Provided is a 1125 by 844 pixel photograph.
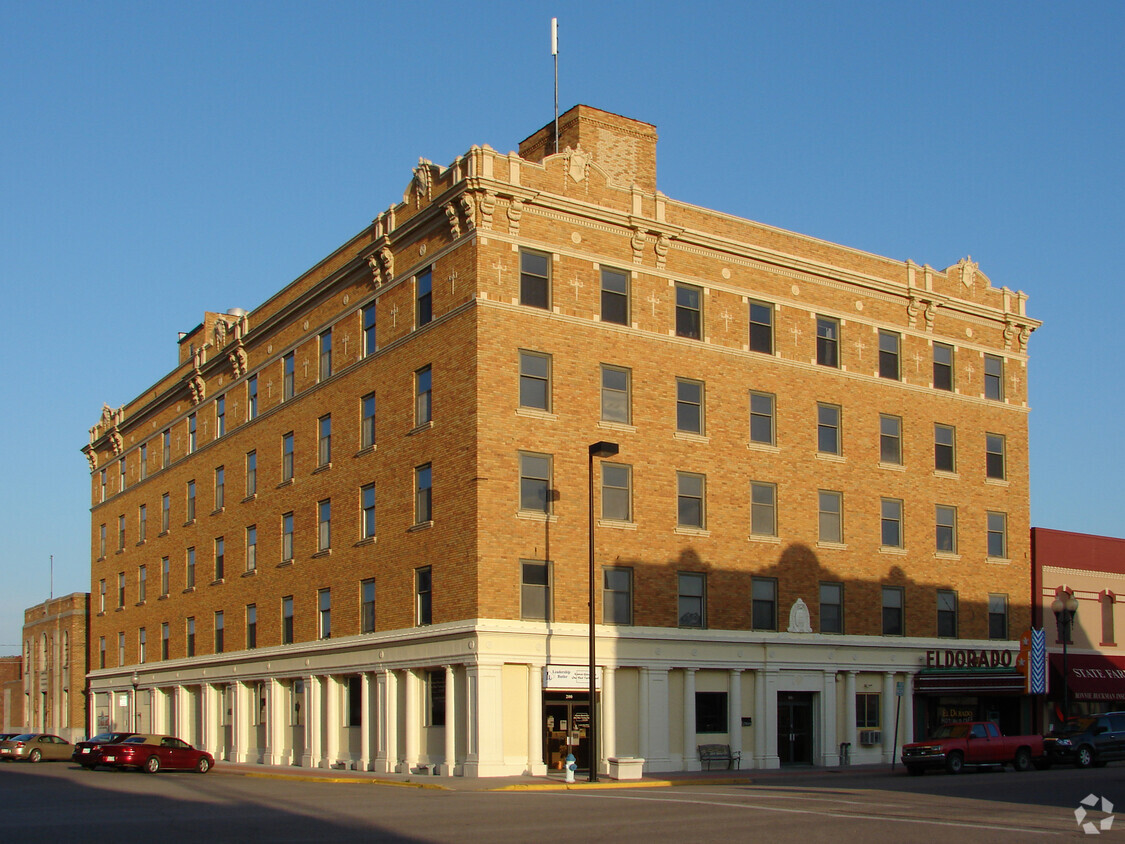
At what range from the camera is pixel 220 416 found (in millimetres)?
58406

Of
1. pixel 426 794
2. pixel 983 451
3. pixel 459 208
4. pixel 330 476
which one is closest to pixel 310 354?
pixel 330 476

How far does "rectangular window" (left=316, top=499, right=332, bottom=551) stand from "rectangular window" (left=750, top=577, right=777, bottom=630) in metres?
15.2

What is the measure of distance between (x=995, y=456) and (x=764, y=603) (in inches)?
539

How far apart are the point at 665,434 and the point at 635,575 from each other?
4.71 meters

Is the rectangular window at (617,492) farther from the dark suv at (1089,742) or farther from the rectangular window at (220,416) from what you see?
the rectangular window at (220,416)

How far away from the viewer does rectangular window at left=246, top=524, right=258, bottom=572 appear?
53.1 meters

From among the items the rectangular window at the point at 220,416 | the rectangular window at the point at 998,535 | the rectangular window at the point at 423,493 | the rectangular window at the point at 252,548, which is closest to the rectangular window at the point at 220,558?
the rectangular window at the point at 252,548

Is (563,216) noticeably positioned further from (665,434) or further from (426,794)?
(426,794)

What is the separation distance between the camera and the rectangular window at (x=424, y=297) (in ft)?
135

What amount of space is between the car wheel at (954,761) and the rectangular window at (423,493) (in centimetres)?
A: 1756

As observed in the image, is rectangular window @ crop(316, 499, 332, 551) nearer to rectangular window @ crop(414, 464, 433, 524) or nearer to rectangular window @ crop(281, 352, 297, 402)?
rectangular window @ crop(281, 352, 297, 402)

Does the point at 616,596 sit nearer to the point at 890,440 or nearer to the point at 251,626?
the point at 890,440

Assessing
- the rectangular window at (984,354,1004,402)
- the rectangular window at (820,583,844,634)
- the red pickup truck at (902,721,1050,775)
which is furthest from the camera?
the rectangular window at (984,354,1004,402)

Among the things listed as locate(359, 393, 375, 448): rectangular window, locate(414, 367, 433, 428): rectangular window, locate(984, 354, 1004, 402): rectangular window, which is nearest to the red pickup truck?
locate(984, 354, 1004, 402): rectangular window
